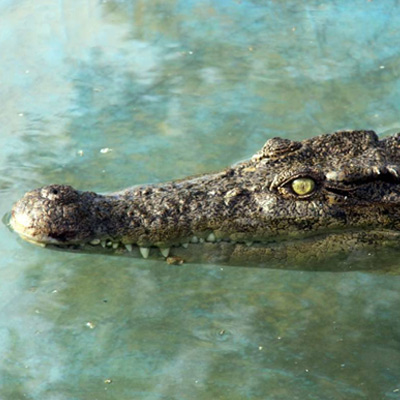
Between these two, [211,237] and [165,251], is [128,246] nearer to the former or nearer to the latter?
[165,251]

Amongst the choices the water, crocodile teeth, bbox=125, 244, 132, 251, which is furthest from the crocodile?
the water

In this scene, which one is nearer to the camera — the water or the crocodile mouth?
the crocodile mouth

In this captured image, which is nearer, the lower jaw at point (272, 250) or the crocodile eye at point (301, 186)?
the lower jaw at point (272, 250)

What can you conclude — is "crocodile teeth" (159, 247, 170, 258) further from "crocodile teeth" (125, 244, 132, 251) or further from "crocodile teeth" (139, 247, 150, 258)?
"crocodile teeth" (125, 244, 132, 251)

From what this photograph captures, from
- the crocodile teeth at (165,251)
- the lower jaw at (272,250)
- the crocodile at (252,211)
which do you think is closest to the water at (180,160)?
the lower jaw at (272,250)

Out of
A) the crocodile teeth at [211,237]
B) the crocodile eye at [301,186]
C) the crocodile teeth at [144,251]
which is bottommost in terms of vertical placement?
the crocodile teeth at [211,237]

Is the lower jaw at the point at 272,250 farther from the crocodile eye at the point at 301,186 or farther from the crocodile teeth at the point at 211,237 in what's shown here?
the crocodile eye at the point at 301,186

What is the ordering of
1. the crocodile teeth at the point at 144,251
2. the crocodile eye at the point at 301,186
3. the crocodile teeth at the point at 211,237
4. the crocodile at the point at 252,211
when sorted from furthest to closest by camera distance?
the crocodile eye at the point at 301,186 → the crocodile teeth at the point at 211,237 → the crocodile teeth at the point at 144,251 → the crocodile at the point at 252,211
